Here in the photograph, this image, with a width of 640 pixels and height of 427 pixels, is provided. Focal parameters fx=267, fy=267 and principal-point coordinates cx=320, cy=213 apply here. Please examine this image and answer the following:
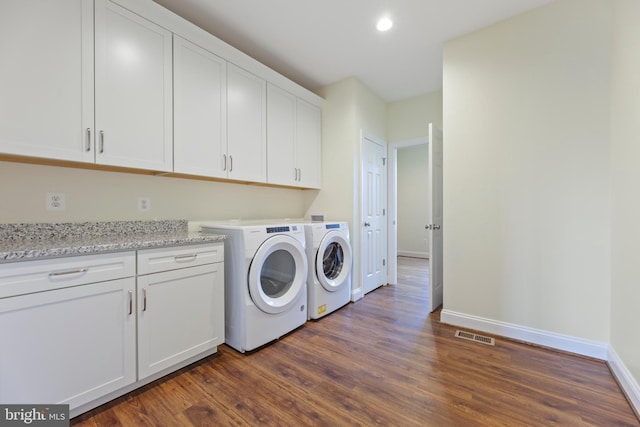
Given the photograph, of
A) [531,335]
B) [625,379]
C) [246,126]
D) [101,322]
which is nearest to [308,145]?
[246,126]

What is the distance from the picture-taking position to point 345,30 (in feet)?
7.62

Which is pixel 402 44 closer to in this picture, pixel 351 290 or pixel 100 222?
pixel 351 290

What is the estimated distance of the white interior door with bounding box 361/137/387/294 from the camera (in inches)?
130

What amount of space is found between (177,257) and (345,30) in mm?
2271

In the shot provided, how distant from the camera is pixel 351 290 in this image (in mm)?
3104

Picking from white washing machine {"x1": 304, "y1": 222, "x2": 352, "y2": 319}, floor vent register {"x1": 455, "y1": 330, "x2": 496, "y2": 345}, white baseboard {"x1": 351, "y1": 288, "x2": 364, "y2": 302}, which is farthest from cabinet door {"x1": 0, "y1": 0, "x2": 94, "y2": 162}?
floor vent register {"x1": 455, "y1": 330, "x2": 496, "y2": 345}

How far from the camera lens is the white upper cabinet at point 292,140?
2695mm

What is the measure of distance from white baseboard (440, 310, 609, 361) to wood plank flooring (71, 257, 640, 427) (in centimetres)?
7

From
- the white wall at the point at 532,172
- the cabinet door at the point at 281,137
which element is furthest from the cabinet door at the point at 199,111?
the white wall at the point at 532,172

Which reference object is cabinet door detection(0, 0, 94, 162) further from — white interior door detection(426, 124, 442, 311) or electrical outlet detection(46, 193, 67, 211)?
white interior door detection(426, 124, 442, 311)

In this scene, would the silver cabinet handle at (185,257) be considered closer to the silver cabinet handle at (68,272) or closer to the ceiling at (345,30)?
the silver cabinet handle at (68,272)

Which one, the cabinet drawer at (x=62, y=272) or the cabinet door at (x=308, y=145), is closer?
the cabinet drawer at (x=62, y=272)

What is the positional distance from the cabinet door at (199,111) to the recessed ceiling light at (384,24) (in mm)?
1343

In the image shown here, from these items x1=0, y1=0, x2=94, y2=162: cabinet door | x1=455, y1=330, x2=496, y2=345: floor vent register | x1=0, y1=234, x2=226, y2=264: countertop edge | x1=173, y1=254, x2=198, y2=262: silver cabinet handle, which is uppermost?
x1=0, y1=0, x2=94, y2=162: cabinet door
